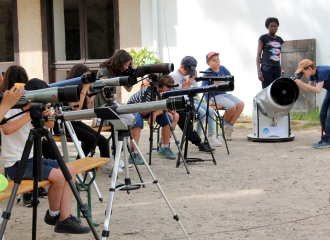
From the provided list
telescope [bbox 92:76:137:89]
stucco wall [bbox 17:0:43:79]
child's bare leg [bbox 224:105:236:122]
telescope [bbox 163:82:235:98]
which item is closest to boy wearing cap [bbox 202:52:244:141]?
child's bare leg [bbox 224:105:236:122]

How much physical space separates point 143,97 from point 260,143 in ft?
8.21

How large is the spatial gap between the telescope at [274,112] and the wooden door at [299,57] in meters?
2.04

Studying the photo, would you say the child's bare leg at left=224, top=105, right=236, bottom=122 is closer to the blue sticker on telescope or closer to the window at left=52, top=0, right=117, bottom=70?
the blue sticker on telescope

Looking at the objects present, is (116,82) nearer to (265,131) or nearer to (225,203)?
(225,203)

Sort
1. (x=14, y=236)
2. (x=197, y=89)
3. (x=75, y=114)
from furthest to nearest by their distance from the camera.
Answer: (x=197, y=89) < (x=14, y=236) < (x=75, y=114)

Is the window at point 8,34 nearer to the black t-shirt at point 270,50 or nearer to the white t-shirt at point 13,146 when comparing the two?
the black t-shirt at point 270,50

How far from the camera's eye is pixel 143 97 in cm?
423

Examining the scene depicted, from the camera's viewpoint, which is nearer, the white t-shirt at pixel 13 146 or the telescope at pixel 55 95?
the telescope at pixel 55 95

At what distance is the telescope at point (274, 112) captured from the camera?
18.3ft

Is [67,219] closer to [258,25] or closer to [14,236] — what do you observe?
[14,236]

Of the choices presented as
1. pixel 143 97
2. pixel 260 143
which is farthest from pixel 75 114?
pixel 260 143

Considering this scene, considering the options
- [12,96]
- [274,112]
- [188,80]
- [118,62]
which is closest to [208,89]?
[118,62]

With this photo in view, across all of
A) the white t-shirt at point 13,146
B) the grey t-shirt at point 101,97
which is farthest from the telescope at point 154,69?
the white t-shirt at point 13,146

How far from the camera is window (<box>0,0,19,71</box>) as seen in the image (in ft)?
27.3
